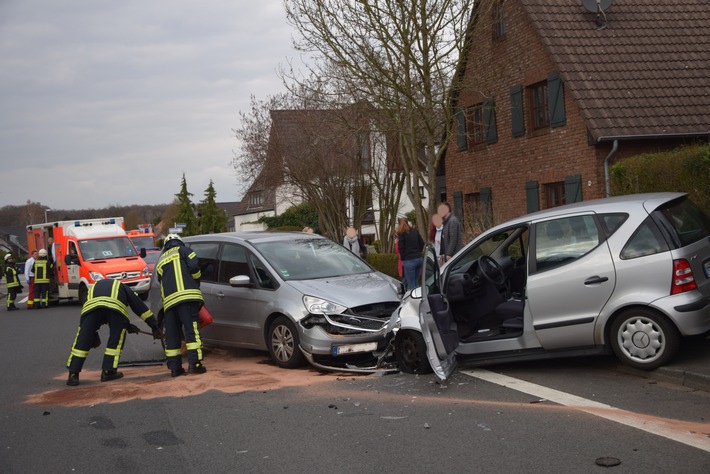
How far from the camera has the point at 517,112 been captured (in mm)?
22141

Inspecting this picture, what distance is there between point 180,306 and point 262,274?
46.3 inches

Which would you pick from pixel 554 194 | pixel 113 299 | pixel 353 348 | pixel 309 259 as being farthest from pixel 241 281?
pixel 554 194

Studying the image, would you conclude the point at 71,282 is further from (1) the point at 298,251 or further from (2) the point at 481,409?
(2) the point at 481,409

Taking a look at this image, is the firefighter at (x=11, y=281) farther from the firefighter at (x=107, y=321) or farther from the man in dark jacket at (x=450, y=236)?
the firefighter at (x=107, y=321)

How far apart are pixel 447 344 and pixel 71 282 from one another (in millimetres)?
18484

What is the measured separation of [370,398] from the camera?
7.89m

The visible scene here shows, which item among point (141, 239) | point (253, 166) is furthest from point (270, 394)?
point (141, 239)

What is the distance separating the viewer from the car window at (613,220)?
7.89 m

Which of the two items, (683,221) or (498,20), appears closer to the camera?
(683,221)

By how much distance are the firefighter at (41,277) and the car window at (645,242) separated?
20327 mm

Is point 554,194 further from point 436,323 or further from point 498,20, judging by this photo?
point 436,323

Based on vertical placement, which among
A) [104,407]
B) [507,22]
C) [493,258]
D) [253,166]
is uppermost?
[507,22]

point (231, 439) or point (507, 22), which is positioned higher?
point (507, 22)

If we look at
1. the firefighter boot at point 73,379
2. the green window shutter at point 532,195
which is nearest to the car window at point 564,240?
the firefighter boot at point 73,379
